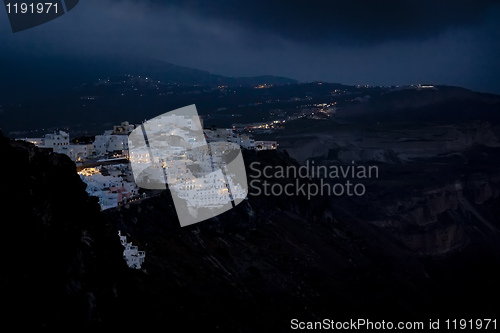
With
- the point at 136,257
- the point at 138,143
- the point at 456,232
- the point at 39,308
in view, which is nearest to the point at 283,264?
the point at 136,257

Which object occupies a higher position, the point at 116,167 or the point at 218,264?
the point at 116,167

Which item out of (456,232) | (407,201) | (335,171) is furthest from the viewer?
(335,171)

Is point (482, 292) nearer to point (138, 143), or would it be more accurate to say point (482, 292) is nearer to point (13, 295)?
point (138, 143)

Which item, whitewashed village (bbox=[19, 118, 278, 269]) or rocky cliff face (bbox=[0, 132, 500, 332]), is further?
whitewashed village (bbox=[19, 118, 278, 269])

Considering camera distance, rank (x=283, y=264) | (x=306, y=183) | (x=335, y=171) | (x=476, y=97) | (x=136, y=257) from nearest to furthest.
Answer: (x=136, y=257)
(x=283, y=264)
(x=306, y=183)
(x=335, y=171)
(x=476, y=97)

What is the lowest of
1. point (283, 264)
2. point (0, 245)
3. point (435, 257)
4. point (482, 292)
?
point (435, 257)

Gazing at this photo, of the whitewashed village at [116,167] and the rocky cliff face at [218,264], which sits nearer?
the rocky cliff face at [218,264]

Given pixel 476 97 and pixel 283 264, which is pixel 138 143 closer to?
pixel 283 264

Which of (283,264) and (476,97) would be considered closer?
(283,264)

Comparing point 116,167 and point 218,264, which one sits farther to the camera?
point 116,167

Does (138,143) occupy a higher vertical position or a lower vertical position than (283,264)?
higher
